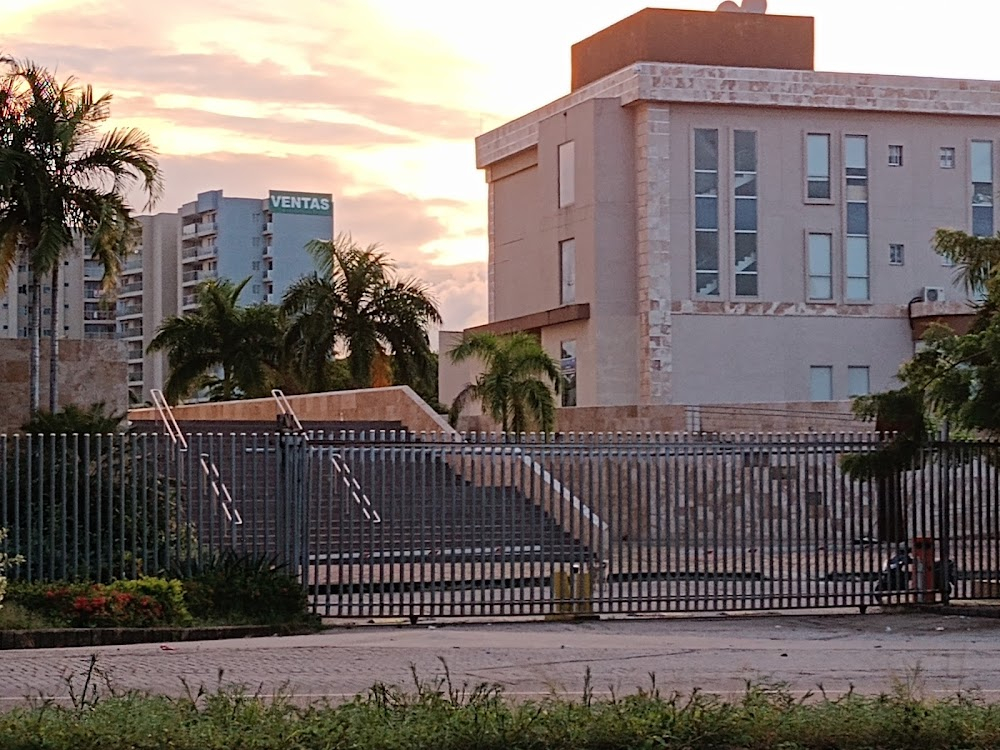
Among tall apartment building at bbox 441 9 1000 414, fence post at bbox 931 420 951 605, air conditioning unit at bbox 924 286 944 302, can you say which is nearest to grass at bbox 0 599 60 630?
fence post at bbox 931 420 951 605

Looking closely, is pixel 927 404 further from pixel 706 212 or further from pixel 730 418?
pixel 706 212

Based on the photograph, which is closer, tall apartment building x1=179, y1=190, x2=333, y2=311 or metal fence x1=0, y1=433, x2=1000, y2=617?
metal fence x1=0, y1=433, x2=1000, y2=617

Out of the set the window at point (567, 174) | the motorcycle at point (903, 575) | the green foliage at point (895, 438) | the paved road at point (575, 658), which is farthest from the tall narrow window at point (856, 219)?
the paved road at point (575, 658)

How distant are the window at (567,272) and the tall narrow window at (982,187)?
13.4 m

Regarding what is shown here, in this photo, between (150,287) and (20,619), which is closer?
(20,619)

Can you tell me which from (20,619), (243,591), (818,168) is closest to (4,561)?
(20,619)

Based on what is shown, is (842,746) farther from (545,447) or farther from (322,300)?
(322,300)

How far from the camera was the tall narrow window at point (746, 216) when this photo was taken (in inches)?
2078

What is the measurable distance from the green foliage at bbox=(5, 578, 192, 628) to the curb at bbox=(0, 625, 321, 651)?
0.20 m

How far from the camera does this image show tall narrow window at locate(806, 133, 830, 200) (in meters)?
53.3

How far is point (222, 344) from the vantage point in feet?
180

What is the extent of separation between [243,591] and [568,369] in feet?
119

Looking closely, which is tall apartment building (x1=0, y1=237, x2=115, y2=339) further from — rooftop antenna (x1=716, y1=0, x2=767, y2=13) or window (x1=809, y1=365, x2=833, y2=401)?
window (x1=809, y1=365, x2=833, y2=401)

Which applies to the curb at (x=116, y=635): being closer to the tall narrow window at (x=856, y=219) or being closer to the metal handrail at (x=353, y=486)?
the metal handrail at (x=353, y=486)
